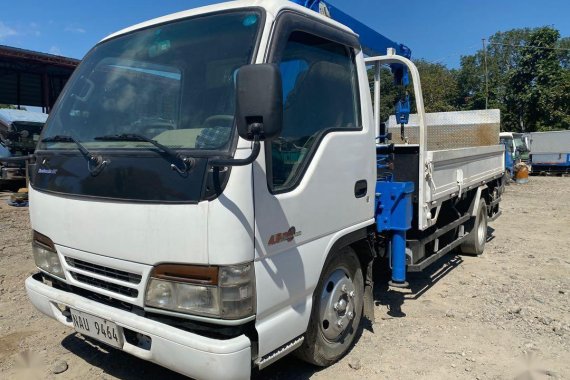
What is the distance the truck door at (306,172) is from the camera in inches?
92.9

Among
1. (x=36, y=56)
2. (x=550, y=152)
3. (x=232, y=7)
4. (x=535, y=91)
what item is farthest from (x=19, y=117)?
(x=535, y=91)

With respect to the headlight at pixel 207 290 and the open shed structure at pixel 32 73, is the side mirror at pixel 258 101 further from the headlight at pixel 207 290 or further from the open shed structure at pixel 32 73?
the open shed structure at pixel 32 73

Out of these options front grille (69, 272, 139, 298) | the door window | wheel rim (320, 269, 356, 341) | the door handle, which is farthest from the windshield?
wheel rim (320, 269, 356, 341)

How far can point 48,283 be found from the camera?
3094mm

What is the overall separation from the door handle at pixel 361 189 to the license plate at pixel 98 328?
178 cm

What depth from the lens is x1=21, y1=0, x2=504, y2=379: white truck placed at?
7.06 ft

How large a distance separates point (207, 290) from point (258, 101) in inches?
37.6

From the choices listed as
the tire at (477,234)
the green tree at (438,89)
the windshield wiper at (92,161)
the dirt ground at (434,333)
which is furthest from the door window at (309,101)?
the green tree at (438,89)

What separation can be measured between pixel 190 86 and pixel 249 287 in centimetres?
116

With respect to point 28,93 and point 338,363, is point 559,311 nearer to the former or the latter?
point 338,363

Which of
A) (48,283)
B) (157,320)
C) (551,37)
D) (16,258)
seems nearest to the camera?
(157,320)

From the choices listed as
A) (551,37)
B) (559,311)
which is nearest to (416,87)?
(559,311)

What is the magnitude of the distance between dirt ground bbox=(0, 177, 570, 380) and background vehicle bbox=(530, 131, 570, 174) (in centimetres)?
1948

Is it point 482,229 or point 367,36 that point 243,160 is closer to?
point 367,36
